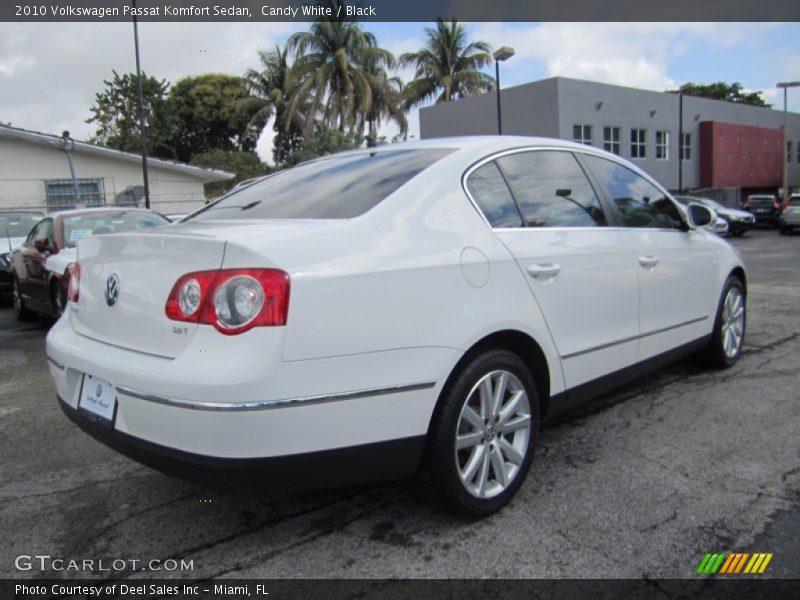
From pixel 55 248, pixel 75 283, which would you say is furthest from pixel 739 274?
pixel 55 248

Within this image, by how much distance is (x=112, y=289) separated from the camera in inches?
105

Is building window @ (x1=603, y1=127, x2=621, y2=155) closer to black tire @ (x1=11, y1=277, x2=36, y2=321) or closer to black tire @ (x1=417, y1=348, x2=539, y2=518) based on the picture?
black tire @ (x1=11, y1=277, x2=36, y2=321)

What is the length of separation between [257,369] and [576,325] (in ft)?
5.53

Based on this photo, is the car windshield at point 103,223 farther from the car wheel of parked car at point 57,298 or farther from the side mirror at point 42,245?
the car wheel of parked car at point 57,298

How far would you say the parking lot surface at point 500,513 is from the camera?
8.06ft

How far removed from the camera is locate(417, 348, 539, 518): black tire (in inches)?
99.4

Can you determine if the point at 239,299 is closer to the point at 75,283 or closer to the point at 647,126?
the point at 75,283

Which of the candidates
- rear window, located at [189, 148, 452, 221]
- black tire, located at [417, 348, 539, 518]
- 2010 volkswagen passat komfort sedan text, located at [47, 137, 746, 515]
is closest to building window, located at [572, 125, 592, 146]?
2010 volkswagen passat komfort sedan text, located at [47, 137, 746, 515]

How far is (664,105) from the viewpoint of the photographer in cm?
3022

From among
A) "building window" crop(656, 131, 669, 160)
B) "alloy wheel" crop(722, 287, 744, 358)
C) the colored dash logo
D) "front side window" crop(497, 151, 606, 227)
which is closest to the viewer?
the colored dash logo

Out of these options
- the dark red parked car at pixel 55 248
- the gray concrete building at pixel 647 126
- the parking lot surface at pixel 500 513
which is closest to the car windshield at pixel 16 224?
the dark red parked car at pixel 55 248

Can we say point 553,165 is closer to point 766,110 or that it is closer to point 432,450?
point 432,450

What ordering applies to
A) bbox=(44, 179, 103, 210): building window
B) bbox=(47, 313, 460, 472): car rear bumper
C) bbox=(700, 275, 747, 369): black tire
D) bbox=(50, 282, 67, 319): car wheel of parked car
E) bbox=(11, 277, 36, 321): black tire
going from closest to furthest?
bbox=(47, 313, 460, 472): car rear bumper → bbox=(700, 275, 747, 369): black tire → bbox=(50, 282, 67, 319): car wheel of parked car → bbox=(11, 277, 36, 321): black tire → bbox=(44, 179, 103, 210): building window

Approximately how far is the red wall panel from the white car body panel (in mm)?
33612
